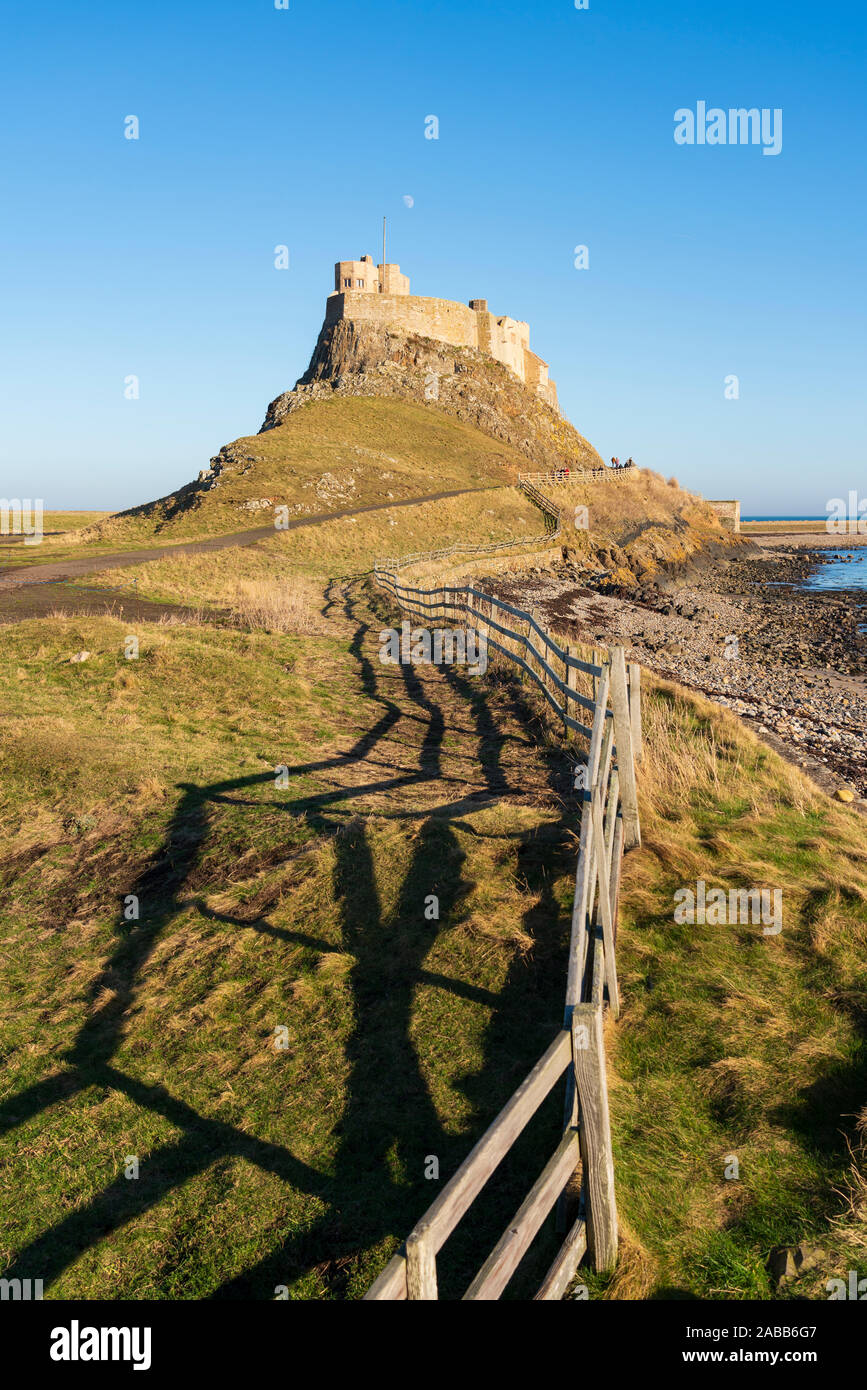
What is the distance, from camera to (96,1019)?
663 centimetres

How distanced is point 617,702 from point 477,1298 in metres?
5.76

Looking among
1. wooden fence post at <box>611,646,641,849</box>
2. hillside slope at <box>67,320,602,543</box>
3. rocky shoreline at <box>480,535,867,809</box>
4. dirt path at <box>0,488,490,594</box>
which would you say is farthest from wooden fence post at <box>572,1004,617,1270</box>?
hillside slope at <box>67,320,602,543</box>

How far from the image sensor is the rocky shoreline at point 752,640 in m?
17.2

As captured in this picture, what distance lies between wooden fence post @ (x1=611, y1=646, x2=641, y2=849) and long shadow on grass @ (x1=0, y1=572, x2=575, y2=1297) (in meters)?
1.03

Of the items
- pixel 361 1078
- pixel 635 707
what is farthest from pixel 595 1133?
pixel 635 707

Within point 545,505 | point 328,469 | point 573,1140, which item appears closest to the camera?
point 573,1140

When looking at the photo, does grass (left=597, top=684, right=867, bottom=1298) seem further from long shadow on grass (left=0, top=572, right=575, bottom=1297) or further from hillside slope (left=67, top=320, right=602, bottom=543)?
hillside slope (left=67, top=320, right=602, bottom=543)

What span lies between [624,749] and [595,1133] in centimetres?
449

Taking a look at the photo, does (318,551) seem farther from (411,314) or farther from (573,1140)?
(411,314)

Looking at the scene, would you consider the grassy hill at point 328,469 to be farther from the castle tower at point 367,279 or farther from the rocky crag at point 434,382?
the castle tower at point 367,279

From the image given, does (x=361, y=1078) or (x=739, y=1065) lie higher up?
(x=739, y=1065)

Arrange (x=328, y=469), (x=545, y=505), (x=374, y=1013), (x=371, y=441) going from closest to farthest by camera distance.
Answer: (x=374, y=1013) < (x=328, y=469) < (x=545, y=505) < (x=371, y=441)

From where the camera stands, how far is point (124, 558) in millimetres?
31828

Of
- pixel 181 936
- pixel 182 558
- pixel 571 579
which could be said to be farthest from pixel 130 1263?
pixel 571 579
